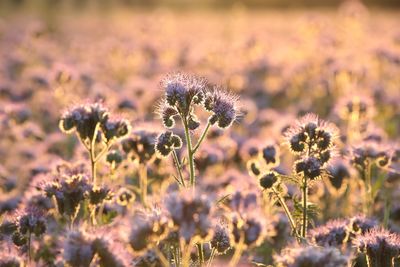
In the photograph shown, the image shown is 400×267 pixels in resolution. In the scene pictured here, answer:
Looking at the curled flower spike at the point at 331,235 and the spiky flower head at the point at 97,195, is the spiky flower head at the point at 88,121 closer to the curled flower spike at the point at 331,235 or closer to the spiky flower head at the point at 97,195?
the spiky flower head at the point at 97,195

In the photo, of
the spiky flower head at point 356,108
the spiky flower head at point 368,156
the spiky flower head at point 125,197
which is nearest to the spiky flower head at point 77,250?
the spiky flower head at point 125,197

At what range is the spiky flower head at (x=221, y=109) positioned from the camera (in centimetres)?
554

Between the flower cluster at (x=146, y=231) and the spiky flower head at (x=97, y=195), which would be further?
the spiky flower head at (x=97, y=195)

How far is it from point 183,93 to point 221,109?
1.11ft

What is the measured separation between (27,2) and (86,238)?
165 ft

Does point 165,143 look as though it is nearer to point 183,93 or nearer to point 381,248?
point 183,93

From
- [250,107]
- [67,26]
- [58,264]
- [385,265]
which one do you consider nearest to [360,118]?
[250,107]

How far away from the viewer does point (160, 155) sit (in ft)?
18.4

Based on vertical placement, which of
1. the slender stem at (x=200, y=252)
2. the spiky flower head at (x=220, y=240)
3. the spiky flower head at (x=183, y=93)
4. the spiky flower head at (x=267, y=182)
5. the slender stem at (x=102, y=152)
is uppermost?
the spiky flower head at (x=183, y=93)

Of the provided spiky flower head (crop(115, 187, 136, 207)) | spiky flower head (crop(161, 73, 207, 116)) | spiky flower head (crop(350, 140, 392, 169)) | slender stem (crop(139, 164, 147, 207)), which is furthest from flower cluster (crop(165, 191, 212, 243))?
spiky flower head (crop(350, 140, 392, 169))

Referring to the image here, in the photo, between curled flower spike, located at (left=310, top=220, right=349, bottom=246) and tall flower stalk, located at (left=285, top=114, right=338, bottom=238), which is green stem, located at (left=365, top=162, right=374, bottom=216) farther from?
curled flower spike, located at (left=310, top=220, right=349, bottom=246)

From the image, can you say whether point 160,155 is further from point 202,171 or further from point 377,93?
point 377,93

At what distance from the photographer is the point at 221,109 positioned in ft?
18.2

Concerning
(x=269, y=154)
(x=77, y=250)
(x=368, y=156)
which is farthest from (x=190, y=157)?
(x=269, y=154)
